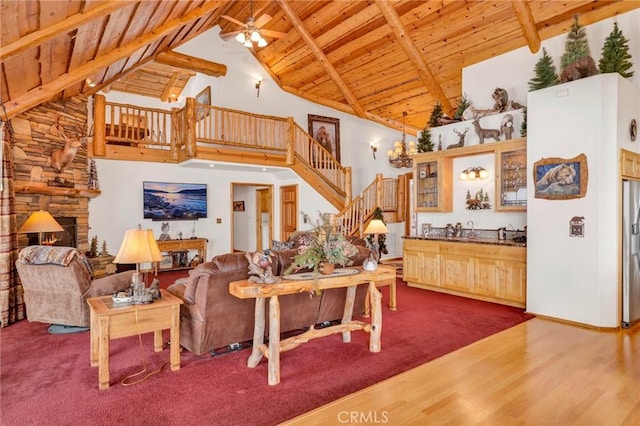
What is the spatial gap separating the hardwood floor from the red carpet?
231mm

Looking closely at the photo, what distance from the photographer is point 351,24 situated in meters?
7.70

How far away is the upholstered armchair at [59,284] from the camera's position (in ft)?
13.7

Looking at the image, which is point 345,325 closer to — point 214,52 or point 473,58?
point 473,58

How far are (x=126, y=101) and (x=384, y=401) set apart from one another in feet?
32.6

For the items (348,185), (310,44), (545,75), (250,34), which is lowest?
(348,185)

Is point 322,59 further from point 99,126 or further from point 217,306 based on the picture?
point 217,306

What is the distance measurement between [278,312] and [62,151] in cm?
527

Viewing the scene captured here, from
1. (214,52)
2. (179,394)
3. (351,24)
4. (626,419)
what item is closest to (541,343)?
(626,419)

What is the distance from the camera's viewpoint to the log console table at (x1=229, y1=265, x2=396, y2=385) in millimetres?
2975

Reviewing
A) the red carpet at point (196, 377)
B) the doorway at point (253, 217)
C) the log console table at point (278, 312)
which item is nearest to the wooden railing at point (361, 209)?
the doorway at point (253, 217)

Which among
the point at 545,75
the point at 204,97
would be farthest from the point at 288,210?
the point at 545,75

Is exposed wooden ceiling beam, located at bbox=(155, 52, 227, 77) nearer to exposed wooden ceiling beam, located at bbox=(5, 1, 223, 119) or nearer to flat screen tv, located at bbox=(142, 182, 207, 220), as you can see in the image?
flat screen tv, located at bbox=(142, 182, 207, 220)

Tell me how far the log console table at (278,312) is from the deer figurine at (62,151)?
4734 millimetres

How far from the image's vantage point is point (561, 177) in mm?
4473
